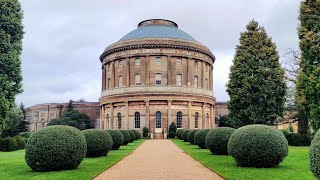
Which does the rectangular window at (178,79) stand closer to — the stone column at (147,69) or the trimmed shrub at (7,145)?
the stone column at (147,69)

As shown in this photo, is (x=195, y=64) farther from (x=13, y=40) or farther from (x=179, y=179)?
(x=179, y=179)

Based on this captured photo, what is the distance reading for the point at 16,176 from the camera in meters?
12.3

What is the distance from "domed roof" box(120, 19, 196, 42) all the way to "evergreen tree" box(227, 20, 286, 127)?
21.0 meters

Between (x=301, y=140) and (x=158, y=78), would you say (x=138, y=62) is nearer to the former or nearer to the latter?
(x=158, y=78)

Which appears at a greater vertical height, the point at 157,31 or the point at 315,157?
the point at 157,31

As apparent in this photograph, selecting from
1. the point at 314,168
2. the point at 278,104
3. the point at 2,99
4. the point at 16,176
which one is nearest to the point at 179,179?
the point at 314,168

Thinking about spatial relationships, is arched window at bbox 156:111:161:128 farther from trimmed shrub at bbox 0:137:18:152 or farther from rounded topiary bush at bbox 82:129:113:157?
rounded topiary bush at bbox 82:129:113:157

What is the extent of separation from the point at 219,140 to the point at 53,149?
949 cm

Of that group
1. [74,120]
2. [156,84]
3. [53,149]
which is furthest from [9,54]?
[74,120]

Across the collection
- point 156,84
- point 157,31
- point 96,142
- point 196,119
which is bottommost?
point 96,142

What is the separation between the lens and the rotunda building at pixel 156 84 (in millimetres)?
51625

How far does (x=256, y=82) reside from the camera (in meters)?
34.0

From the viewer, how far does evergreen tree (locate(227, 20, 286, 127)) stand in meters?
33.6

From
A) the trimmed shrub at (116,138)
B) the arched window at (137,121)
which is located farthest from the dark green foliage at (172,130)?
the trimmed shrub at (116,138)
